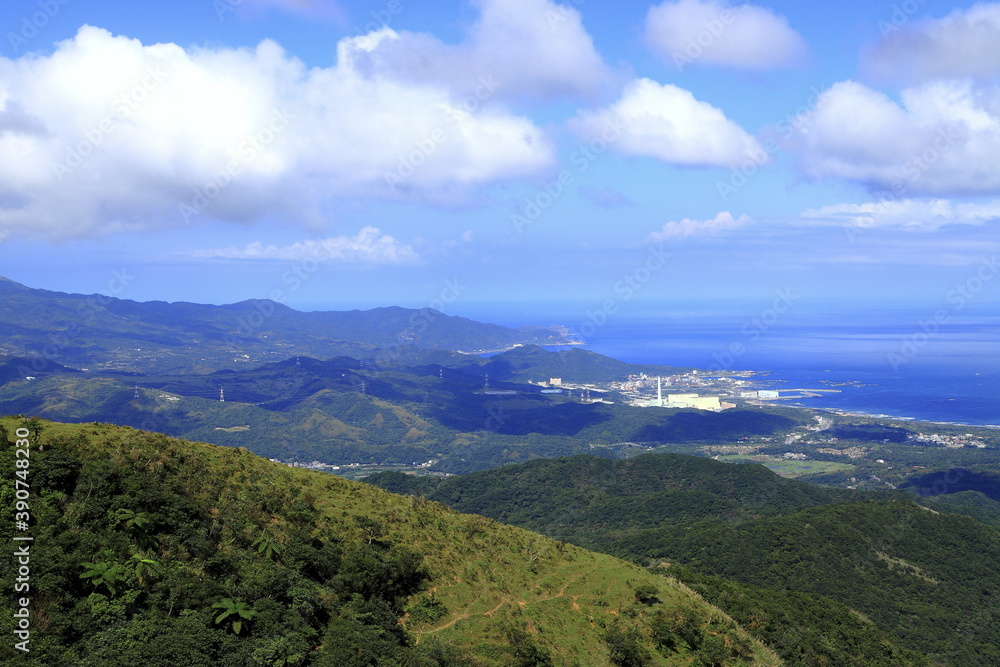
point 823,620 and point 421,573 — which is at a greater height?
point 421,573

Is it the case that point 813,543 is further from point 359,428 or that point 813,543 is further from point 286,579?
point 359,428

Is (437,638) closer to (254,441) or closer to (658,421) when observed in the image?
(254,441)

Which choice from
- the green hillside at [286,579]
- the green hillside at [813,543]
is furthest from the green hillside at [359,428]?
the green hillside at [286,579]

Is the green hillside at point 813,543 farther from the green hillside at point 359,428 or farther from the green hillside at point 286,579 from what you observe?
the green hillside at point 359,428

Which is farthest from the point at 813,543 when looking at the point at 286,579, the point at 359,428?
the point at 359,428

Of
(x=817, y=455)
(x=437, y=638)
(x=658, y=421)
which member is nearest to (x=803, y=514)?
(x=437, y=638)

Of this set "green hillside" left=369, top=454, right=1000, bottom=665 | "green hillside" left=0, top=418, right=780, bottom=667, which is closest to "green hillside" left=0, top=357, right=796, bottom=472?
"green hillside" left=369, top=454, right=1000, bottom=665

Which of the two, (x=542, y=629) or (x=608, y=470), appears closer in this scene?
(x=542, y=629)
